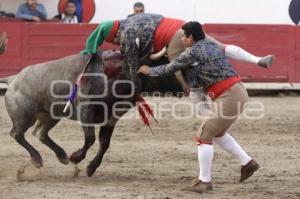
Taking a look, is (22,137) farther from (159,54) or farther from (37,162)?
(159,54)

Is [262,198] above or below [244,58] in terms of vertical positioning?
below

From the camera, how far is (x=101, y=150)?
7191 millimetres

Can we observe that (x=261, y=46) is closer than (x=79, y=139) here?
No

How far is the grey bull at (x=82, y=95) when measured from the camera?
23.3 ft

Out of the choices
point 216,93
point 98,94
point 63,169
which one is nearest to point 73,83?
point 98,94

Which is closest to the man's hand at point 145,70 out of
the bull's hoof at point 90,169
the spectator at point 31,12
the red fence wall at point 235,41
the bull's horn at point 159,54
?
the bull's horn at point 159,54

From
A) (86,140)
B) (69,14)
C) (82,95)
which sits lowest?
(86,140)

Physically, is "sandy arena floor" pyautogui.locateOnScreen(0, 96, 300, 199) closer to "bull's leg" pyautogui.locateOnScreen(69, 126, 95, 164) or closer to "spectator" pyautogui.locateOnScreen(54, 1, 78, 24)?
"bull's leg" pyautogui.locateOnScreen(69, 126, 95, 164)

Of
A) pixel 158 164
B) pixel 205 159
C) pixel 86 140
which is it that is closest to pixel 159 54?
pixel 86 140

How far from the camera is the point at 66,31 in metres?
13.2

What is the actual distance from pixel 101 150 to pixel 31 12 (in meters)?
6.50

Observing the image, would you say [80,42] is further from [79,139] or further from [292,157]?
[292,157]

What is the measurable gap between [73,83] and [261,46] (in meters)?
6.45

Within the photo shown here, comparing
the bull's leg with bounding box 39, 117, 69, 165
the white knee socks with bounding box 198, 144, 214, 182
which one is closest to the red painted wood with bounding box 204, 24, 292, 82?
the bull's leg with bounding box 39, 117, 69, 165
